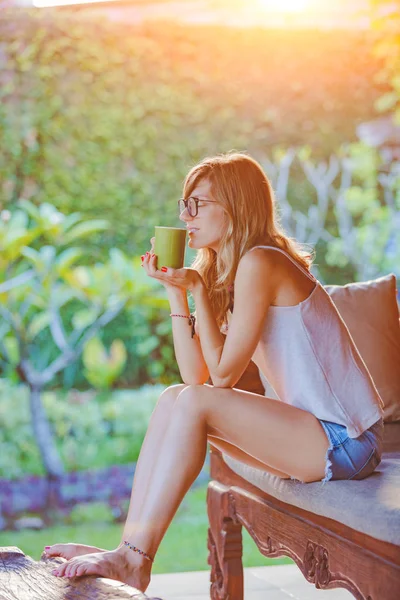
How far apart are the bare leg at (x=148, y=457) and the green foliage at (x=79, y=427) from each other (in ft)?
8.14

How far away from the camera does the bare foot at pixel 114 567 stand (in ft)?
5.92

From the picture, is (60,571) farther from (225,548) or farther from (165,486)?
(225,548)

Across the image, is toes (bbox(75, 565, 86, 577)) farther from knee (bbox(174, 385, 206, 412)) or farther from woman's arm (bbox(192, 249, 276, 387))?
woman's arm (bbox(192, 249, 276, 387))

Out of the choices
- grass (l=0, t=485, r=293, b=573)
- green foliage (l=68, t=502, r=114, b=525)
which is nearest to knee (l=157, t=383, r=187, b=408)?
grass (l=0, t=485, r=293, b=573)

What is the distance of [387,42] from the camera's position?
192 inches

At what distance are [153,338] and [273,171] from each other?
3.82 ft

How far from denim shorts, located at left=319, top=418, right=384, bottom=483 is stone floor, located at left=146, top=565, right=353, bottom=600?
104 cm

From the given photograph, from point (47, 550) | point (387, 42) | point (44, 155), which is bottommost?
point (47, 550)

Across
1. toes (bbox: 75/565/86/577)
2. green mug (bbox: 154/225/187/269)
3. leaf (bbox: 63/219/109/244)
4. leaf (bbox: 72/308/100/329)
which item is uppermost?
green mug (bbox: 154/225/187/269)

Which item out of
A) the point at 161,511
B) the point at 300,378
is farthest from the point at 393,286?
the point at 161,511

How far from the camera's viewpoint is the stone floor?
9.57ft

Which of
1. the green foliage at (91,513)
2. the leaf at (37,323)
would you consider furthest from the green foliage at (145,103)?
the green foliage at (91,513)

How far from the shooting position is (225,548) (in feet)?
8.41

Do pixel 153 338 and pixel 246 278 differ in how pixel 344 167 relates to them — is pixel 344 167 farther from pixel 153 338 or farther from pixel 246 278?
pixel 246 278
